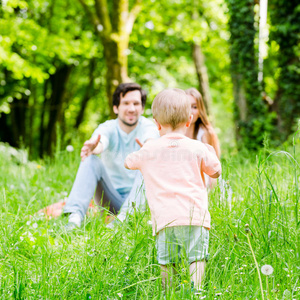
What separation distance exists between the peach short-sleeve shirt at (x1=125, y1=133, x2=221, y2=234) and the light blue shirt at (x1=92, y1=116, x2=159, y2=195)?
5.09 ft

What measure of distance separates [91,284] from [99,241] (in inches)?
15.5

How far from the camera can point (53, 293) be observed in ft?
5.78

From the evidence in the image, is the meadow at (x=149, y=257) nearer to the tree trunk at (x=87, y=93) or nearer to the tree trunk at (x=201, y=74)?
the tree trunk at (x=201, y=74)

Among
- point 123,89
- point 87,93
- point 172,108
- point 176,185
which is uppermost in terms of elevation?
point 87,93

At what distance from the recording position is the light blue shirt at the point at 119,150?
3.65 metres

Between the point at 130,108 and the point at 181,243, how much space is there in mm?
1900

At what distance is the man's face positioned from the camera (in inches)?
143

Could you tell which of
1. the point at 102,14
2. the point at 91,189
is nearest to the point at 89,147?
the point at 91,189

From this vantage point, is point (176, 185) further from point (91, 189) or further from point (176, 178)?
point (91, 189)

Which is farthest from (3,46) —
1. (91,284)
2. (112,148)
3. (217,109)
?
(217,109)

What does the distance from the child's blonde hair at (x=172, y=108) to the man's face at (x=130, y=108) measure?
1575 millimetres

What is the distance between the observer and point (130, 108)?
11.9 feet

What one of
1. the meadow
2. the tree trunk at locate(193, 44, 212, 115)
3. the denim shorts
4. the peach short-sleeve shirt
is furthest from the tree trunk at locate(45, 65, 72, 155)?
the denim shorts

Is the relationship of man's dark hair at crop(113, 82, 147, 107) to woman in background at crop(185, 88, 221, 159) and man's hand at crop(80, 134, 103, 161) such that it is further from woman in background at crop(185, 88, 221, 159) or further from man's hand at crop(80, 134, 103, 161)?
man's hand at crop(80, 134, 103, 161)
